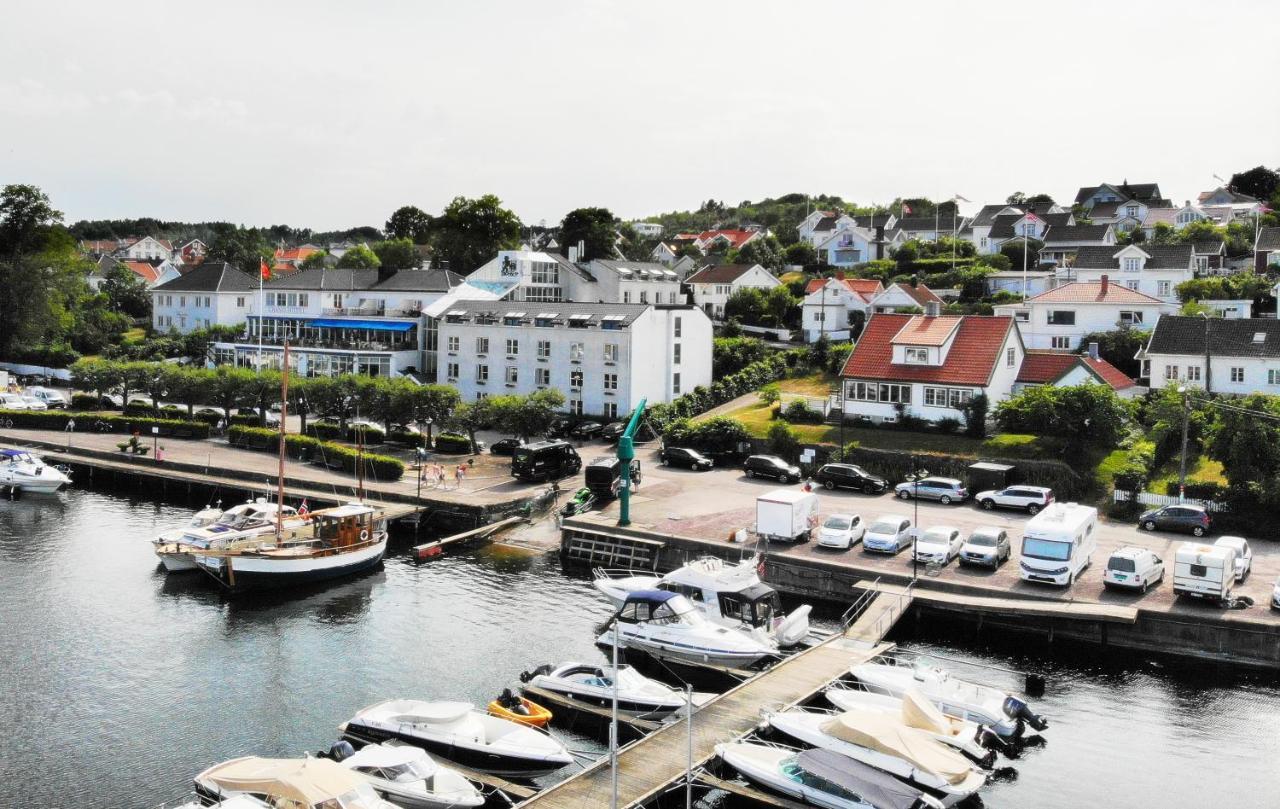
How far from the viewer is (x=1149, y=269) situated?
8825 centimetres

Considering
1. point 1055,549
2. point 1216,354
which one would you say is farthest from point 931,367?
point 1055,549

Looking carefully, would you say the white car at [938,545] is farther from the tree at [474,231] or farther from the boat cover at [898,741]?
the tree at [474,231]

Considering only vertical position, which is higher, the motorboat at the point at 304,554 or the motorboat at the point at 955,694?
the motorboat at the point at 304,554

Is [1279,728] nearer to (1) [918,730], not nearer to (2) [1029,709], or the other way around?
(2) [1029,709]

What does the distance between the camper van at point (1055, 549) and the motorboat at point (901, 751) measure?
14.0 meters

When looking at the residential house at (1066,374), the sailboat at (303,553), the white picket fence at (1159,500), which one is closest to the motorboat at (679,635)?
the sailboat at (303,553)

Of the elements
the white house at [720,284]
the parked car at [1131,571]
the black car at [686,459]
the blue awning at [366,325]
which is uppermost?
A: the white house at [720,284]

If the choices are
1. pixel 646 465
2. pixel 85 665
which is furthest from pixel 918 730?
pixel 646 465

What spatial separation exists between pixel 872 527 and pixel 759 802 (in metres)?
19.9

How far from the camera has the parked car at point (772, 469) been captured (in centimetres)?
5756

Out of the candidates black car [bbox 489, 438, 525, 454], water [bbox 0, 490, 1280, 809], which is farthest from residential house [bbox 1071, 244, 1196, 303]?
water [bbox 0, 490, 1280, 809]

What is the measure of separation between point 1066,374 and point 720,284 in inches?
1847

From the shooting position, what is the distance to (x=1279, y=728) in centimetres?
3112

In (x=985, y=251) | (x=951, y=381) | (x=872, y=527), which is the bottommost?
(x=872, y=527)
